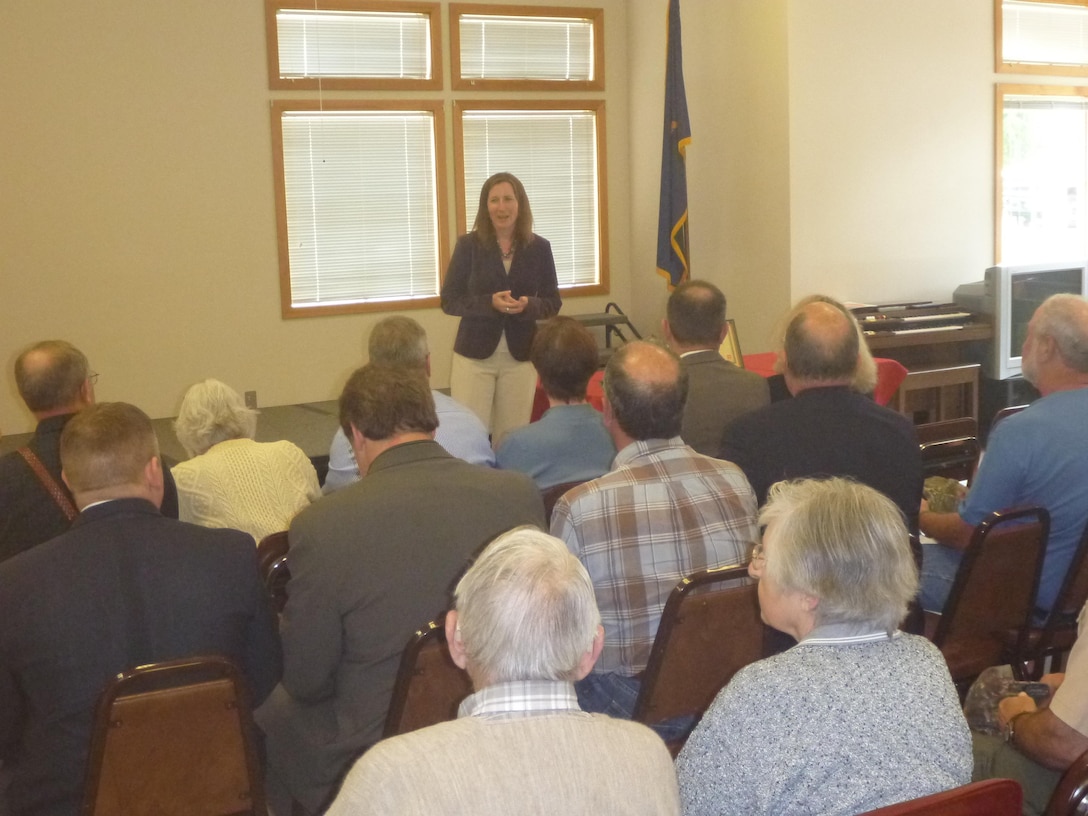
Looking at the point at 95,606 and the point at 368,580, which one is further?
the point at 368,580

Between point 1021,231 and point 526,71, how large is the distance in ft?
10.5

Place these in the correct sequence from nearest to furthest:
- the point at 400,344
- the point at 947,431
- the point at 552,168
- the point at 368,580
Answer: the point at 368,580 < the point at 400,344 < the point at 947,431 < the point at 552,168

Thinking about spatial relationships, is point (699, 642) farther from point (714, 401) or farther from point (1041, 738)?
point (714, 401)

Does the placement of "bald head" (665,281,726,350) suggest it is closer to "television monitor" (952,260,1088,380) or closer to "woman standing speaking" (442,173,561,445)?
"woman standing speaking" (442,173,561,445)

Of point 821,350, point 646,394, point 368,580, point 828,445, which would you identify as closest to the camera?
point 368,580

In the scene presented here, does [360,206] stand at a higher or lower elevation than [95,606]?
higher

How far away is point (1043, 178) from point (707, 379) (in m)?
4.64

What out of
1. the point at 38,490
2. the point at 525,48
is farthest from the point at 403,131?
the point at 38,490

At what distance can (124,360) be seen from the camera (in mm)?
6234

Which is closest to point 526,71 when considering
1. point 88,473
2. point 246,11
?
point 246,11

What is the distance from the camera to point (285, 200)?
6.50 m

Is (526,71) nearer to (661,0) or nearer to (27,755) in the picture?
(661,0)

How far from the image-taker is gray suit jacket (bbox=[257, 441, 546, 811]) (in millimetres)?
2135

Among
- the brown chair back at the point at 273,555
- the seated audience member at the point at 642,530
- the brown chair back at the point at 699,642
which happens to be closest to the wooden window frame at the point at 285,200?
the brown chair back at the point at 273,555
